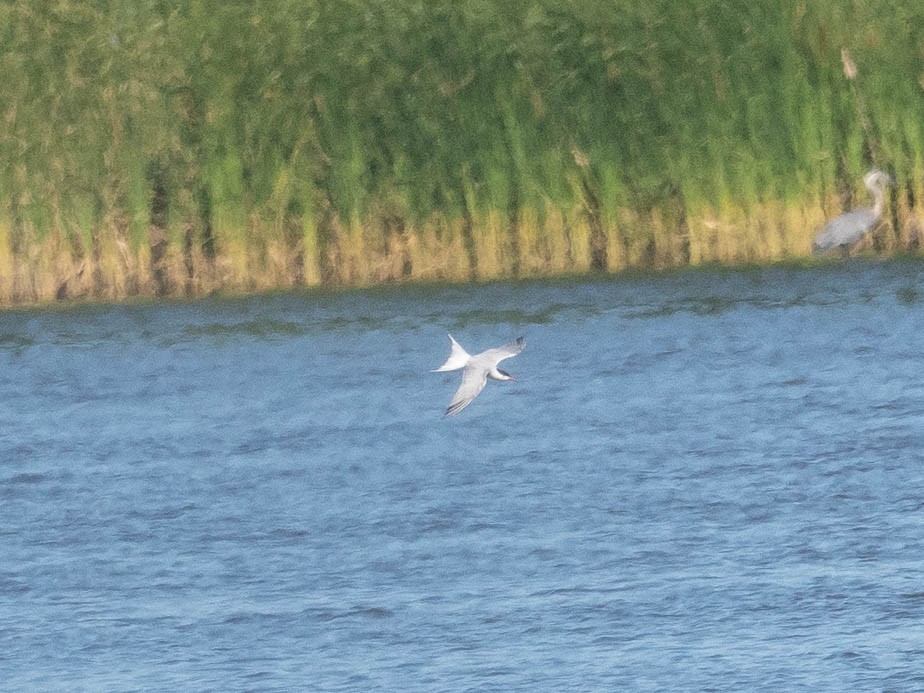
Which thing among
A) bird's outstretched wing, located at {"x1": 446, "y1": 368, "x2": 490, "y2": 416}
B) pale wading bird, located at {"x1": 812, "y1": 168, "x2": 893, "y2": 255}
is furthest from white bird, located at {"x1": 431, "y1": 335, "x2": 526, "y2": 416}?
pale wading bird, located at {"x1": 812, "y1": 168, "x2": 893, "y2": 255}

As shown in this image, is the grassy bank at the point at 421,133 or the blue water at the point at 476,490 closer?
the blue water at the point at 476,490

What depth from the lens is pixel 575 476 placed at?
9.55 metres

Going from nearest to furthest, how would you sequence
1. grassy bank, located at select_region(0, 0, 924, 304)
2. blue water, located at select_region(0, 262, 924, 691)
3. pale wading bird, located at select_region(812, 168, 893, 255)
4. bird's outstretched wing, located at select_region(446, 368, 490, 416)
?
1. blue water, located at select_region(0, 262, 924, 691)
2. bird's outstretched wing, located at select_region(446, 368, 490, 416)
3. pale wading bird, located at select_region(812, 168, 893, 255)
4. grassy bank, located at select_region(0, 0, 924, 304)

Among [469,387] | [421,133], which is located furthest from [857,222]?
[469,387]

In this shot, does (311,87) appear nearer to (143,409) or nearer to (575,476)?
(143,409)

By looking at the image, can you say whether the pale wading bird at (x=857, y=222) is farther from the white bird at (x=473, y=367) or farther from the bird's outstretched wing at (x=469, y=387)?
the bird's outstretched wing at (x=469, y=387)

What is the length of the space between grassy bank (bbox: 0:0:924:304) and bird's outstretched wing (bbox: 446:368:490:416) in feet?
14.5

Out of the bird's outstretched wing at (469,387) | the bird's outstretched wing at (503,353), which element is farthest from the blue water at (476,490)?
the bird's outstretched wing at (503,353)

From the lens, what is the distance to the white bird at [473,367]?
30.6ft

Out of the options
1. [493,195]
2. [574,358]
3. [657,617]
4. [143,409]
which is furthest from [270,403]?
[657,617]

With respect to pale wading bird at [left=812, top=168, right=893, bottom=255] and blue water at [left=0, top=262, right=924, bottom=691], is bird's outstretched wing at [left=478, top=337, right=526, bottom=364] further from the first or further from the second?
pale wading bird at [left=812, top=168, right=893, bottom=255]

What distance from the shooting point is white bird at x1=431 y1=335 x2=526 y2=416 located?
9320mm

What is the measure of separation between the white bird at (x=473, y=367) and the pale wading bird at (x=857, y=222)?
14.1ft

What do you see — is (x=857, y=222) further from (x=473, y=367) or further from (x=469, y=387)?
(x=469, y=387)
